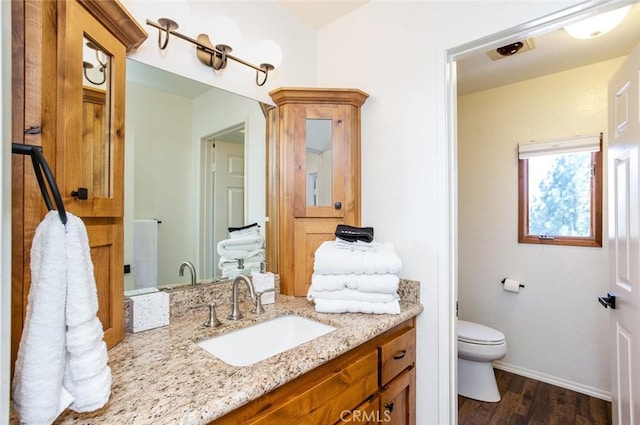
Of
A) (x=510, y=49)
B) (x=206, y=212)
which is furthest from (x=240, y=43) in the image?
(x=510, y=49)

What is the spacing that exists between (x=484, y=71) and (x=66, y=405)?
280cm

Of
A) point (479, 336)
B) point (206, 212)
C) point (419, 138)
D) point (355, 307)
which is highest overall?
point (419, 138)

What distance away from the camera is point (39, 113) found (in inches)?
29.4

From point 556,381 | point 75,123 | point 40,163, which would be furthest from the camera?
point 556,381

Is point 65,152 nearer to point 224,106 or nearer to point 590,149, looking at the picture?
point 224,106

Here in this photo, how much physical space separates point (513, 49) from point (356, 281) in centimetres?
174

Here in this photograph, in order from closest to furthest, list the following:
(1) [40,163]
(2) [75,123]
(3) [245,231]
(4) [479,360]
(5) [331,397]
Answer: (1) [40,163], (2) [75,123], (5) [331,397], (3) [245,231], (4) [479,360]

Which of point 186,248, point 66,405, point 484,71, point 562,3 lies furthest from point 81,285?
point 484,71

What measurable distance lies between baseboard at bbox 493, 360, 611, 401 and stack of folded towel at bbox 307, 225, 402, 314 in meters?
1.86

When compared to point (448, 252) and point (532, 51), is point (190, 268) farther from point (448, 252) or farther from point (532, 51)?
point (532, 51)

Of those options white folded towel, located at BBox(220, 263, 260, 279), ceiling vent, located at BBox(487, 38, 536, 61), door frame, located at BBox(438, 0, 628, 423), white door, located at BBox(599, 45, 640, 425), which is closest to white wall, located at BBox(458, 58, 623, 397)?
ceiling vent, located at BBox(487, 38, 536, 61)

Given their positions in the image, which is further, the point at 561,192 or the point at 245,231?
the point at 561,192

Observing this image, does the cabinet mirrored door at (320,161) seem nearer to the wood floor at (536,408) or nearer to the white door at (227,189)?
the white door at (227,189)

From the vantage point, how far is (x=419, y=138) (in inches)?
59.6
